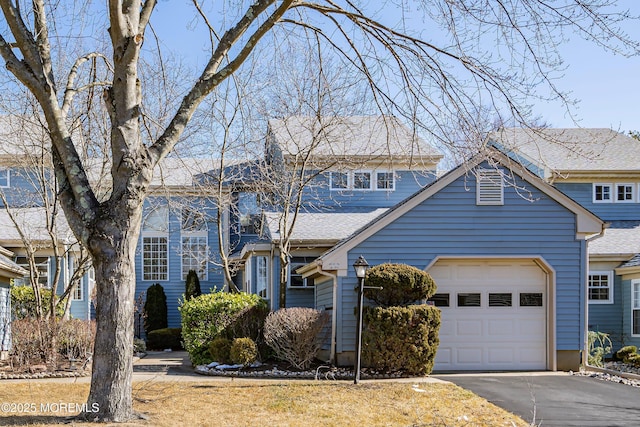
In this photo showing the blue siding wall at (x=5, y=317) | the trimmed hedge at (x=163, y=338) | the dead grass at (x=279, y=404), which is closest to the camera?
the dead grass at (x=279, y=404)

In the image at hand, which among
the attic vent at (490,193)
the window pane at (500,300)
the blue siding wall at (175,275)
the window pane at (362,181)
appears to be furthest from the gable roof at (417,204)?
the blue siding wall at (175,275)

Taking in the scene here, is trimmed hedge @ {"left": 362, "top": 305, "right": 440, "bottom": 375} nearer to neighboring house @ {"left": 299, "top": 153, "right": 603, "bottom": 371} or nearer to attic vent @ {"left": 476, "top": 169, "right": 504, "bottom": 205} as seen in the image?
neighboring house @ {"left": 299, "top": 153, "right": 603, "bottom": 371}

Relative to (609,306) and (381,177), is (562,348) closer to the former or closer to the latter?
(609,306)

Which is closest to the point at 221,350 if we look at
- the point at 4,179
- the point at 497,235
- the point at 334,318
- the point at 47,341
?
the point at 334,318

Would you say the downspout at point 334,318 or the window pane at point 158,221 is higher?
the window pane at point 158,221

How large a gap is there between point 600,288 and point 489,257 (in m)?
6.58

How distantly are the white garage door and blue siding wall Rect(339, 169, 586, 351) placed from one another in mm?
433

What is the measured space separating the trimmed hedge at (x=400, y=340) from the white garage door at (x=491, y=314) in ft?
6.21

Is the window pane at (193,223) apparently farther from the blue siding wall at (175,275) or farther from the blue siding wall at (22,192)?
the blue siding wall at (22,192)

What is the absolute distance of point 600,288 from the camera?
21.6 m

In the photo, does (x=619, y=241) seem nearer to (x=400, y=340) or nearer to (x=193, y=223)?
(x=400, y=340)

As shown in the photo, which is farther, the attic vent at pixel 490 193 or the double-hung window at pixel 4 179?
the double-hung window at pixel 4 179

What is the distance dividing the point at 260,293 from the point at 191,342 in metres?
4.97

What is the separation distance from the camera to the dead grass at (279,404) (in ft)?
31.5
